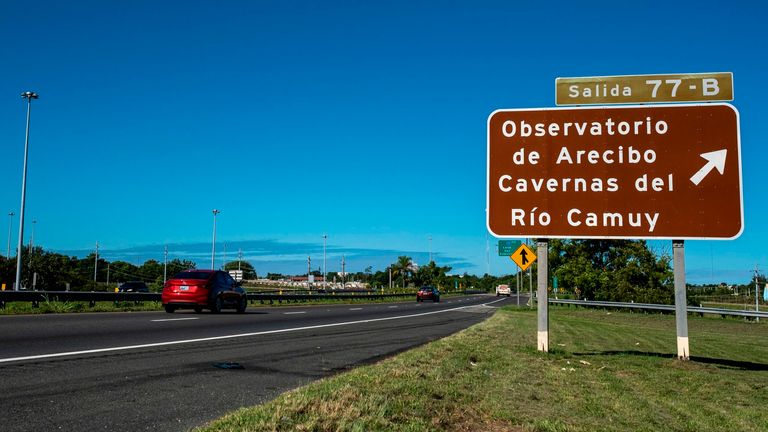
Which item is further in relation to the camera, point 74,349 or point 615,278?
point 615,278

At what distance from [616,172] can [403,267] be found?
470 feet

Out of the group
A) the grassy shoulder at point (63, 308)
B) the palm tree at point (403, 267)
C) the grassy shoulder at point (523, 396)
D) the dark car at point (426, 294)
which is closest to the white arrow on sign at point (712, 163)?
the grassy shoulder at point (523, 396)

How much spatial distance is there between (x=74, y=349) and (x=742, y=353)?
43.6 feet

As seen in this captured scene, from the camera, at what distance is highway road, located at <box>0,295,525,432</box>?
527 centimetres

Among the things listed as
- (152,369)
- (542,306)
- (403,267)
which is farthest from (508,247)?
(403,267)

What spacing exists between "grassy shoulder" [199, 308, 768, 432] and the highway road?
0.77m

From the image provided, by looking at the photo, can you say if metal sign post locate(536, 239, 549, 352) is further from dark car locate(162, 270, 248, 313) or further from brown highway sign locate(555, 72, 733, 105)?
dark car locate(162, 270, 248, 313)

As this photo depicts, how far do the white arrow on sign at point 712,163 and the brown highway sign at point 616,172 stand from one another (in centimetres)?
2

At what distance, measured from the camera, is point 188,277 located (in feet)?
72.5

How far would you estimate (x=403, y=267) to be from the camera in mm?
153375

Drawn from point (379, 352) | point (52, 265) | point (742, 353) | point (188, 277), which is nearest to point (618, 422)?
point (379, 352)

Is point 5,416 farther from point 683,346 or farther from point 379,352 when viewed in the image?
point 683,346

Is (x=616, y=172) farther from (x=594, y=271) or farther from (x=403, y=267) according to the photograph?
(x=403, y=267)

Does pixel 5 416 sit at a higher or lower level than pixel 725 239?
lower
